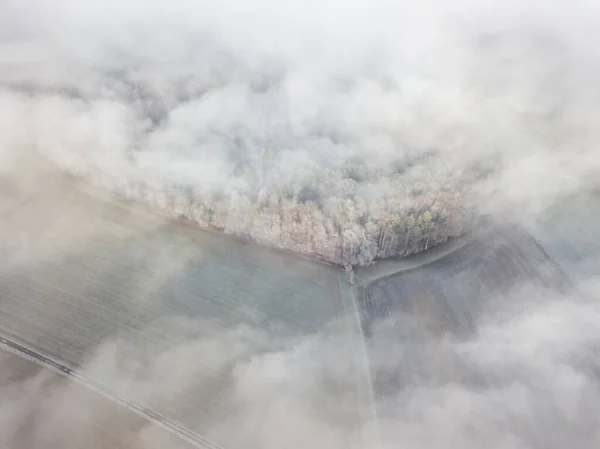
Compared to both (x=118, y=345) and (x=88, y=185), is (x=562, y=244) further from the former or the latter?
(x=88, y=185)

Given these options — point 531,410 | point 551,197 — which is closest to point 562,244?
point 551,197

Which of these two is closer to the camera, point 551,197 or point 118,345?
A: point 118,345

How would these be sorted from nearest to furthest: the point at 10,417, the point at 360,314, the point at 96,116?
the point at 10,417, the point at 360,314, the point at 96,116

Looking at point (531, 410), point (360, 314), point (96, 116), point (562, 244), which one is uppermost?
point (96, 116)

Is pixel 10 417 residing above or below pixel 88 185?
below

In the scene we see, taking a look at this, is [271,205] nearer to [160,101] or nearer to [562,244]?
[160,101]

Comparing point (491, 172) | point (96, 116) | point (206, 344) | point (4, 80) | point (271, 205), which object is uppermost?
point (4, 80)

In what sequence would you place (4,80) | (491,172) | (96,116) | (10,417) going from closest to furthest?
(10,417) < (491,172) < (96,116) < (4,80)

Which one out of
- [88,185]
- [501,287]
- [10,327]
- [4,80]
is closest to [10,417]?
[10,327]

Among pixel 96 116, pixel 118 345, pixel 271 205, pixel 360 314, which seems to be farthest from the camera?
pixel 96 116
